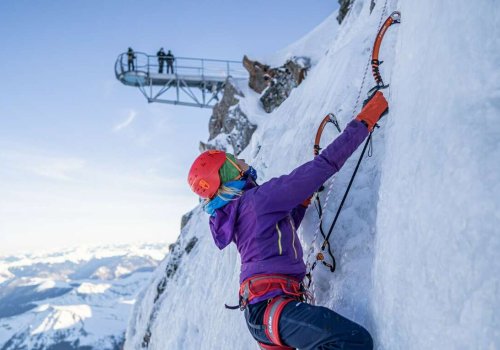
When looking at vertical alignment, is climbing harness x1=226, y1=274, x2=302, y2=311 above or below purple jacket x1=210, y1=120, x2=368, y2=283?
below

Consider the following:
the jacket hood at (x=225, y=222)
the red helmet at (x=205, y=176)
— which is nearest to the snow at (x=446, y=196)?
the jacket hood at (x=225, y=222)

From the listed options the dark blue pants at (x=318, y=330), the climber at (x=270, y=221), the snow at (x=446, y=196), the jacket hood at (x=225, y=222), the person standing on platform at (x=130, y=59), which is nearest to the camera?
the snow at (x=446, y=196)

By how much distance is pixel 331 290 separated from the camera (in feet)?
9.80

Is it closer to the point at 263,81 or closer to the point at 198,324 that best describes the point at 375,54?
the point at 198,324

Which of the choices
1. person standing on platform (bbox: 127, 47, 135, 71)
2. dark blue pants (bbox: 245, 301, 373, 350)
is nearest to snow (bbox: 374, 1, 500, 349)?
dark blue pants (bbox: 245, 301, 373, 350)

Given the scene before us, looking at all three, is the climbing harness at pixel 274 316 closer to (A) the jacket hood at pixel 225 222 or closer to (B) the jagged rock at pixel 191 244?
(A) the jacket hood at pixel 225 222

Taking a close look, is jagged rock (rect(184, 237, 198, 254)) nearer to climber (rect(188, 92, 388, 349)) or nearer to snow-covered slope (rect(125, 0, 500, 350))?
snow-covered slope (rect(125, 0, 500, 350))

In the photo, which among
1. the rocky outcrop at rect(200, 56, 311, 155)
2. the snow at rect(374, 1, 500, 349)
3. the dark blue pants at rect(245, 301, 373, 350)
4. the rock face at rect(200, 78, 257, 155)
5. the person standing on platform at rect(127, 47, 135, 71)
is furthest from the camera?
the person standing on platform at rect(127, 47, 135, 71)

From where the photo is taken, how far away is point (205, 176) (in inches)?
118

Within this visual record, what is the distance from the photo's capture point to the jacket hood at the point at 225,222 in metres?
2.87

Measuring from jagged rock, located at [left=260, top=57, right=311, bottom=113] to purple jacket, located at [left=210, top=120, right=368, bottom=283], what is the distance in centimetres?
1013

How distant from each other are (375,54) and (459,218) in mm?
2477

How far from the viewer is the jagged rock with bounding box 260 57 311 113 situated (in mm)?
12648

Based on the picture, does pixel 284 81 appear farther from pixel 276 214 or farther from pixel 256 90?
pixel 276 214
